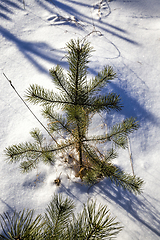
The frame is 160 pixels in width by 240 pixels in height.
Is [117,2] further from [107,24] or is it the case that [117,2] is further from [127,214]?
[127,214]

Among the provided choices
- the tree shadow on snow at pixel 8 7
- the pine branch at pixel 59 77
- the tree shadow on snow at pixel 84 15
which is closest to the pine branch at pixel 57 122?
the pine branch at pixel 59 77

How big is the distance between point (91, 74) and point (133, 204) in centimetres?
158

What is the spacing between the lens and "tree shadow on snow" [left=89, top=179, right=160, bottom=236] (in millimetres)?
1546

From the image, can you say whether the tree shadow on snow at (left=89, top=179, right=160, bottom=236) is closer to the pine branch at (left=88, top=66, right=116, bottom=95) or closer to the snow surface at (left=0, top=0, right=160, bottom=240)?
the snow surface at (left=0, top=0, right=160, bottom=240)

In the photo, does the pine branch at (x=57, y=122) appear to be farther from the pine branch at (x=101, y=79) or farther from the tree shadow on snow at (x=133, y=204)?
the tree shadow on snow at (x=133, y=204)

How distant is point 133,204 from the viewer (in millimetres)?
1630

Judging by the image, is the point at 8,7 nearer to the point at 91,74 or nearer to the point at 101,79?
the point at 91,74

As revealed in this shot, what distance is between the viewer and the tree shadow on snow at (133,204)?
1546mm

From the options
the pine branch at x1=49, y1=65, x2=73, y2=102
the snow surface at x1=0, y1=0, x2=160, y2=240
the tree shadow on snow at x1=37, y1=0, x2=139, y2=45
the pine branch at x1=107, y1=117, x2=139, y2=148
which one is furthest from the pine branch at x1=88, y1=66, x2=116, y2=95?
the tree shadow on snow at x1=37, y1=0, x2=139, y2=45

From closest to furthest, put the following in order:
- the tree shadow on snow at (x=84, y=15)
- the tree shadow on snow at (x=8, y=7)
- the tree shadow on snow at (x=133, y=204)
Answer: the tree shadow on snow at (x=133, y=204) < the tree shadow on snow at (x=84, y=15) < the tree shadow on snow at (x=8, y=7)

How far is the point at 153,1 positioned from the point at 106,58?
147cm

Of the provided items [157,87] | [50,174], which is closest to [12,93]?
[50,174]

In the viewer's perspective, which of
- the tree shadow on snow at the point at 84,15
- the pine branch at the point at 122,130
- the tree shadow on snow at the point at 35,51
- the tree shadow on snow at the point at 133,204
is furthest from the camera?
the tree shadow on snow at the point at 84,15

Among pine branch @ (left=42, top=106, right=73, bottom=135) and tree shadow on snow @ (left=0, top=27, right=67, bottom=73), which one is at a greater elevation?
tree shadow on snow @ (left=0, top=27, right=67, bottom=73)
